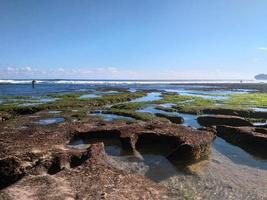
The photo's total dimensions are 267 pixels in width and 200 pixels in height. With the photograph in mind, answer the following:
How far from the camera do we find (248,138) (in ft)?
80.3

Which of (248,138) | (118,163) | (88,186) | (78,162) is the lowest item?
(118,163)

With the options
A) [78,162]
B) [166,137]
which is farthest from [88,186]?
[166,137]

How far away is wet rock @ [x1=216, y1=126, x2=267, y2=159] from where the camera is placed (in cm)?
2312

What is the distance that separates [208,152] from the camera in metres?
21.5

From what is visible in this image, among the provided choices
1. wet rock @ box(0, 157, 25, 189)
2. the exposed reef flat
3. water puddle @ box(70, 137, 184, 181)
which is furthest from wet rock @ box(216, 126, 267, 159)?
wet rock @ box(0, 157, 25, 189)

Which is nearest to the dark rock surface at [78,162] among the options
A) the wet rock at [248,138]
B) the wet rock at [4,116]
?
the wet rock at [248,138]

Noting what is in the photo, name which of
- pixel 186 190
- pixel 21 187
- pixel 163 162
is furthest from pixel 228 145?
pixel 21 187

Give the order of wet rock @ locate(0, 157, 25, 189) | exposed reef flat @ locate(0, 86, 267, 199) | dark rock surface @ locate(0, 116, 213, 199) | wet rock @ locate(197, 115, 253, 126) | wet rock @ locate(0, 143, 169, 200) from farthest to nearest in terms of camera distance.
Result: wet rock @ locate(197, 115, 253, 126), wet rock @ locate(0, 157, 25, 189), exposed reef flat @ locate(0, 86, 267, 199), dark rock surface @ locate(0, 116, 213, 199), wet rock @ locate(0, 143, 169, 200)

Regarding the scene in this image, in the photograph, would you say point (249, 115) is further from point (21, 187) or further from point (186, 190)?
point (21, 187)

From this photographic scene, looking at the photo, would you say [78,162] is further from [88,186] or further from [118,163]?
[88,186]

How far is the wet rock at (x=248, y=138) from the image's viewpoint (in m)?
23.1

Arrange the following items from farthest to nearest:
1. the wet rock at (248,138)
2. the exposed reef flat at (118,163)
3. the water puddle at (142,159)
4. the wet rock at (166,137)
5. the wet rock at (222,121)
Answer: the wet rock at (222,121)
the wet rock at (248,138)
the wet rock at (166,137)
the water puddle at (142,159)
the exposed reef flat at (118,163)

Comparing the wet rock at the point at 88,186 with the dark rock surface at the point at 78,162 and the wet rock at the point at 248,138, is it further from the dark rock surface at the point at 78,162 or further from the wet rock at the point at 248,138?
the wet rock at the point at 248,138

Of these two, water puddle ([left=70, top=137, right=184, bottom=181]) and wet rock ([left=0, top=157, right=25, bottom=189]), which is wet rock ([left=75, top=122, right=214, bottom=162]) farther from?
wet rock ([left=0, top=157, right=25, bottom=189])
